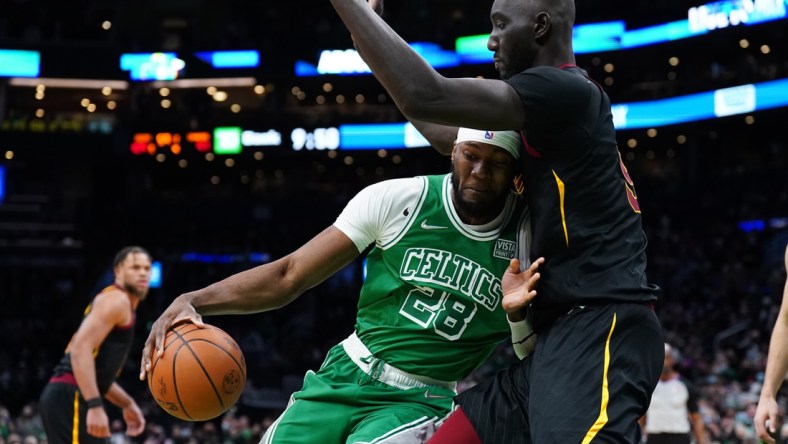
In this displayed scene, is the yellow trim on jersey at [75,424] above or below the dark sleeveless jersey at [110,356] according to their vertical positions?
below

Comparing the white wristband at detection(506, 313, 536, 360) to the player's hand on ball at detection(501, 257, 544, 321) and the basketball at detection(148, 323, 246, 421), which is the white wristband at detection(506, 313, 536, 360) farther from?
the basketball at detection(148, 323, 246, 421)

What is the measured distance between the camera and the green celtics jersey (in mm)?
3990

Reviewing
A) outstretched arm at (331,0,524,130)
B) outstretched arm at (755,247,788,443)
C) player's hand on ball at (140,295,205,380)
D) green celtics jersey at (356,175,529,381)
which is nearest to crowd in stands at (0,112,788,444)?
outstretched arm at (755,247,788,443)

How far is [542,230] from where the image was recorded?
3445mm

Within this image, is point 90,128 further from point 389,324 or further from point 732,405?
point 389,324

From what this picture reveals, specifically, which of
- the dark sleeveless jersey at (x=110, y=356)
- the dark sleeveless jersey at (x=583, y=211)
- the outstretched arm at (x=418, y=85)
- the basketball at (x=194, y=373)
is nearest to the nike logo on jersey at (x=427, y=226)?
the dark sleeveless jersey at (x=583, y=211)

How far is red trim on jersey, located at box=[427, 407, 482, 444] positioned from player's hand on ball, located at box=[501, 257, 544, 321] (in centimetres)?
47

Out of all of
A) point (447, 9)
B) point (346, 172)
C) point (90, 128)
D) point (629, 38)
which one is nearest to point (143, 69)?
point (90, 128)

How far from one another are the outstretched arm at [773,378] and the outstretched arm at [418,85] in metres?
2.14

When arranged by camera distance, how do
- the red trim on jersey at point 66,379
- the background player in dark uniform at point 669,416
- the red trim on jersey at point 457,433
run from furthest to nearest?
the background player in dark uniform at point 669,416 < the red trim on jersey at point 66,379 < the red trim on jersey at point 457,433

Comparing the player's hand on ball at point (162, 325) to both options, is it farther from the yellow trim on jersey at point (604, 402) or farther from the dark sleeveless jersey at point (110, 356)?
the dark sleeveless jersey at point (110, 356)

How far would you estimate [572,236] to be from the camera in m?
3.37

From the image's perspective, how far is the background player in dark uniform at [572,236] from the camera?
10.5 ft

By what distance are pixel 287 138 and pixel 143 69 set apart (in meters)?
4.97
